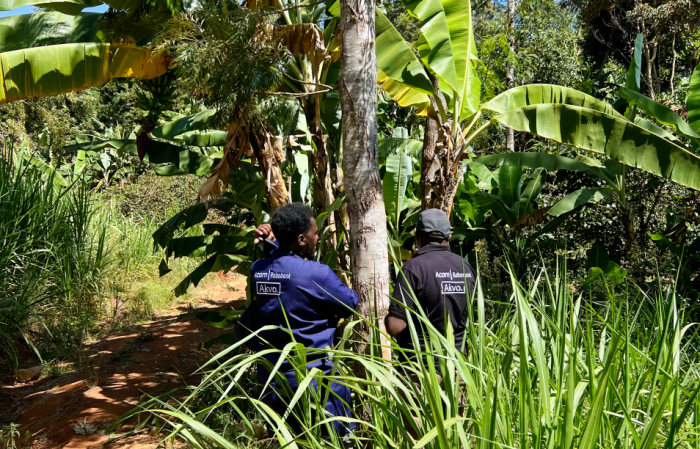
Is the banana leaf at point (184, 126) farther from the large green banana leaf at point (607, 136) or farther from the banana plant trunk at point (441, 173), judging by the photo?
the large green banana leaf at point (607, 136)

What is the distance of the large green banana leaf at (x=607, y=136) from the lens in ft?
15.7

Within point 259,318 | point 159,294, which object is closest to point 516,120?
point 259,318

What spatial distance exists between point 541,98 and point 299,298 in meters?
3.40

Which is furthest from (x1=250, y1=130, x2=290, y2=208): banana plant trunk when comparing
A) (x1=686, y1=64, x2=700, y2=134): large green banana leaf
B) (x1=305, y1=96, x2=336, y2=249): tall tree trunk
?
(x1=686, y1=64, x2=700, y2=134): large green banana leaf

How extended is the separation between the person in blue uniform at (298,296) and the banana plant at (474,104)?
189 cm

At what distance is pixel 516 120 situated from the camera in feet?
15.8

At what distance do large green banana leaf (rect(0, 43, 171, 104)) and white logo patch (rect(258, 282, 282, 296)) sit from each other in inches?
116

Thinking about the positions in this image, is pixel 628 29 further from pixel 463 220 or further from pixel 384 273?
pixel 384 273

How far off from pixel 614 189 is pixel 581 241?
1870 mm

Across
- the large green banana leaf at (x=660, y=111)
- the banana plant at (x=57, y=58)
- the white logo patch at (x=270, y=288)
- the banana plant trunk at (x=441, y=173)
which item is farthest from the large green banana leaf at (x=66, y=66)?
the large green banana leaf at (x=660, y=111)

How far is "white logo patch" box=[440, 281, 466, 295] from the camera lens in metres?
2.96

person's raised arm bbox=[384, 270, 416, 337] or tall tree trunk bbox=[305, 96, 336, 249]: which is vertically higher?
tall tree trunk bbox=[305, 96, 336, 249]

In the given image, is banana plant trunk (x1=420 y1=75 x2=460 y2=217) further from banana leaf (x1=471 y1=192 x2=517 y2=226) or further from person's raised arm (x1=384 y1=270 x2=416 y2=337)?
banana leaf (x1=471 y1=192 x2=517 y2=226)

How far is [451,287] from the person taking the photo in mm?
2977
